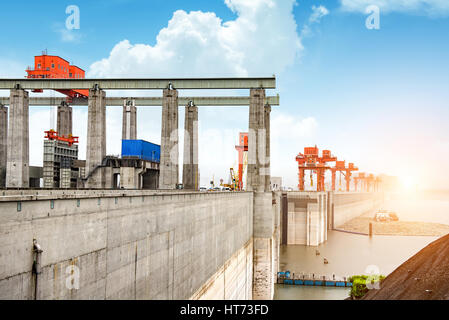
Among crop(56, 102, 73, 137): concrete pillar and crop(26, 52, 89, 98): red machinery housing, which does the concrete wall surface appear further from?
crop(26, 52, 89, 98): red machinery housing

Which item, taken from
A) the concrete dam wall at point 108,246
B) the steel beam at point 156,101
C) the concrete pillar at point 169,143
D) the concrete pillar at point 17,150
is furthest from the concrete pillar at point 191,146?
the concrete dam wall at point 108,246

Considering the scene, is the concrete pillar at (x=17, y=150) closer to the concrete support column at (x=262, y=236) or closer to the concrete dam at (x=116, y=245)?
the concrete dam at (x=116, y=245)

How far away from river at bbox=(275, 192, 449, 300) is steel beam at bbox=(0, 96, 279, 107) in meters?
31.3

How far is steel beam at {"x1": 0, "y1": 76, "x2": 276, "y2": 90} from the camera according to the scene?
4638cm

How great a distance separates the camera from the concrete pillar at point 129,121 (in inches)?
2352

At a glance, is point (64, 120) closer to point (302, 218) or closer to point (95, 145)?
point (95, 145)

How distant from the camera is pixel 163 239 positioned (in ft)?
57.6

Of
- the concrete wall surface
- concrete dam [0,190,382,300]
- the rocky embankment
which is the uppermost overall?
concrete dam [0,190,382,300]

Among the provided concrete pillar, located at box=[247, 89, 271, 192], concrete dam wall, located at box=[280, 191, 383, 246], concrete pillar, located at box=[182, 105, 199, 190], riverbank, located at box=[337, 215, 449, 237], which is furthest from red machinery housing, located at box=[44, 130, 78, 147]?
riverbank, located at box=[337, 215, 449, 237]

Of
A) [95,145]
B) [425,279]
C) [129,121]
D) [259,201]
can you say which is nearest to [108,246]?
[425,279]

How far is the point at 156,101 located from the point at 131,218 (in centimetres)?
4855

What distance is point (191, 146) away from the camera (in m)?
53.4

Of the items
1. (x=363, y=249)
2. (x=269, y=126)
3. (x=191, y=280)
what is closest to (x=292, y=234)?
(x=363, y=249)
